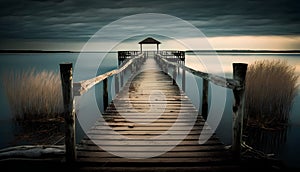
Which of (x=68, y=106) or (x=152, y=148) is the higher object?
(x=68, y=106)

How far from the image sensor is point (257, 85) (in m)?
9.49

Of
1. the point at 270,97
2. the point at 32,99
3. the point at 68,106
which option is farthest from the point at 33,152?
the point at 270,97

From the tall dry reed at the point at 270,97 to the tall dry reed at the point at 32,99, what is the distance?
7.81 m

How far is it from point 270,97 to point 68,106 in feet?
27.4

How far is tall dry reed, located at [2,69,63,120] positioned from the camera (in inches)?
379

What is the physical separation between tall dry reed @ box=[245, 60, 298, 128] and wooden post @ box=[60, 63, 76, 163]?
24.3 ft

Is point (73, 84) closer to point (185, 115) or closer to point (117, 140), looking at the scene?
point (117, 140)

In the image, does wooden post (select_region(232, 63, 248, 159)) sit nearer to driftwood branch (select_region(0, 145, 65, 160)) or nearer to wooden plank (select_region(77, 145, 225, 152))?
wooden plank (select_region(77, 145, 225, 152))

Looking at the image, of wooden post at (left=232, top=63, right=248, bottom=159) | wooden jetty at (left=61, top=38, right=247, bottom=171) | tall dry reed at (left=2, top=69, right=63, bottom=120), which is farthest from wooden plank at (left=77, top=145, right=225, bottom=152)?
tall dry reed at (left=2, top=69, right=63, bottom=120)

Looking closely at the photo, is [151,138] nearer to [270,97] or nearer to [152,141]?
[152,141]

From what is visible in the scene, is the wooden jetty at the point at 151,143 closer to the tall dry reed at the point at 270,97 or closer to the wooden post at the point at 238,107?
the wooden post at the point at 238,107

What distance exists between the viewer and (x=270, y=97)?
926 cm

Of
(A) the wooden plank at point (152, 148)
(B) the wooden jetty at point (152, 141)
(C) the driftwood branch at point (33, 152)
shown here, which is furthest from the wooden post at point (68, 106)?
(C) the driftwood branch at point (33, 152)

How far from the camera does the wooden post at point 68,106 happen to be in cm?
327
